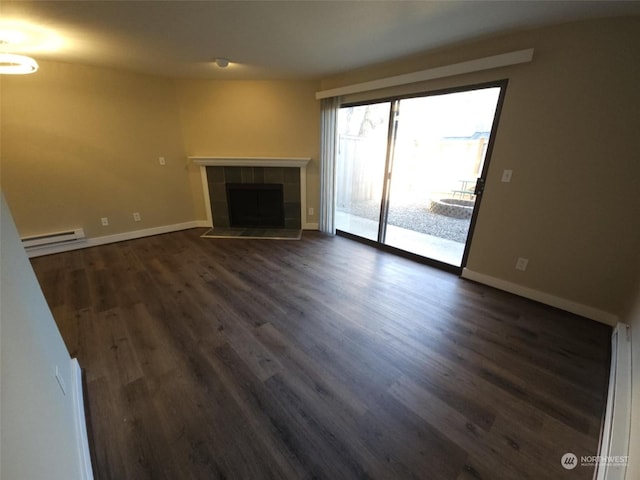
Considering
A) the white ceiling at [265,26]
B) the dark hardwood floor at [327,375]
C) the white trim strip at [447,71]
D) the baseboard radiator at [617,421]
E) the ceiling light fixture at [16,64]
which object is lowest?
the dark hardwood floor at [327,375]

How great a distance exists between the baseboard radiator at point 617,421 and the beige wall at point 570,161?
2.15 feet

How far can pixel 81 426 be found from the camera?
1200mm

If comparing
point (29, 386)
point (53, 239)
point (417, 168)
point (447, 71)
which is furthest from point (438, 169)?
point (53, 239)

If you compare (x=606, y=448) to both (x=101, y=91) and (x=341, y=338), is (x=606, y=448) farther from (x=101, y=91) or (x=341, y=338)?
A: (x=101, y=91)

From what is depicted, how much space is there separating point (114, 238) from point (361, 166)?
151 inches

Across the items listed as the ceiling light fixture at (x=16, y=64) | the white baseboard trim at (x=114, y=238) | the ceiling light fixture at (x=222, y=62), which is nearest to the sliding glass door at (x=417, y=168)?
the ceiling light fixture at (x=222, y=62)

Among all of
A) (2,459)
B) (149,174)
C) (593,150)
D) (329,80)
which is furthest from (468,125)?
(149,174)

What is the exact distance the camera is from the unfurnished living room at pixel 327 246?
1189 millimetres

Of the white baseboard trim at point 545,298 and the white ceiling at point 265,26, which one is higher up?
the white ceiling at point 265,26

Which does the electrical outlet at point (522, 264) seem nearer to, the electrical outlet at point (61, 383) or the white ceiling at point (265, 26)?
the white ceiling at point (265, 26)

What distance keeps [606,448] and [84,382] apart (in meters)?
2.80

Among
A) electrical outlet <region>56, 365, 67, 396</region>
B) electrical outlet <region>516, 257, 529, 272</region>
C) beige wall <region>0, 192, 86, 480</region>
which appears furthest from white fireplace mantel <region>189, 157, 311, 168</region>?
electrical outlet <region>56, 365, 67, 396</region>

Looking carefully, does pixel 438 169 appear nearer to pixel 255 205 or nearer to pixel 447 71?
pixel 447 71

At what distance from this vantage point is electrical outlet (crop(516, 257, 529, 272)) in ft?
7.84
